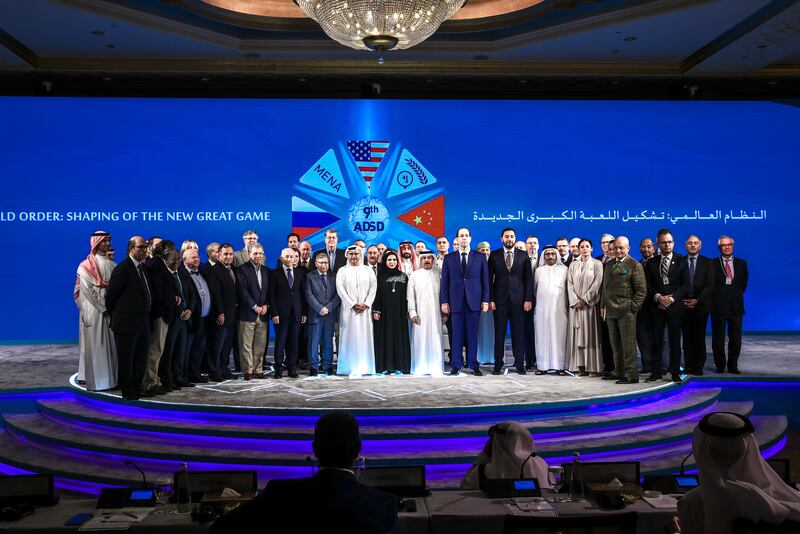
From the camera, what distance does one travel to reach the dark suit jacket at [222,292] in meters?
7.51

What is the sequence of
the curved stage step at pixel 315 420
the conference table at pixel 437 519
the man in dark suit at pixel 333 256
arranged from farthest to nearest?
1. the man in dark suit at pixel 333 256
2. the curved stage step at pixel 315 420
3. the conference table at pixel 437 519

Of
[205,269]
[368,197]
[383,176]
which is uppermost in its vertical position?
[383,176]

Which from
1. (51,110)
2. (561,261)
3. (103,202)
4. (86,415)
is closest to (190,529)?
(86,415)

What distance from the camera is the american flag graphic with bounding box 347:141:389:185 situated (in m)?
11.5

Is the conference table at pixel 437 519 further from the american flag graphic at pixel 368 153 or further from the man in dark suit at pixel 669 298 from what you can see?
the american flag graphic at pixel 368 153

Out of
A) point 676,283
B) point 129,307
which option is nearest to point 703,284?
point 676,283

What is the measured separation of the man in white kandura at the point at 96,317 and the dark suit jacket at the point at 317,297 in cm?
204

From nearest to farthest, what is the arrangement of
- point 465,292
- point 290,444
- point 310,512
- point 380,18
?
point 310,512, point 380,18, point 290,444, point 465,292

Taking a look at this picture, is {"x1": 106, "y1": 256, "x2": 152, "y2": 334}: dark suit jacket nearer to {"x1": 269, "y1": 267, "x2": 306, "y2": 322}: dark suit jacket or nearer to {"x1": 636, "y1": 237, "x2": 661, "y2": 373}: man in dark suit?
{"x1": 269, "y1": 267, "x2": 306, "y2": 322}: dark suit jacket

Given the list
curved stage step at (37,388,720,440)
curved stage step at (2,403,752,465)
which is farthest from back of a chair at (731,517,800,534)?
curved stage step at (37,388,720,440)

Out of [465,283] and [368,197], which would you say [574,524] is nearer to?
[465,283]

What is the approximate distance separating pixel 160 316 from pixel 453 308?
10.3ft

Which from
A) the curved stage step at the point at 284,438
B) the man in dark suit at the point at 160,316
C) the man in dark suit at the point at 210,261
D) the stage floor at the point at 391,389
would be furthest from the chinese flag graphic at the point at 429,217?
the curved stage step at the point at 284,438

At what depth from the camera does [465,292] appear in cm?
820
